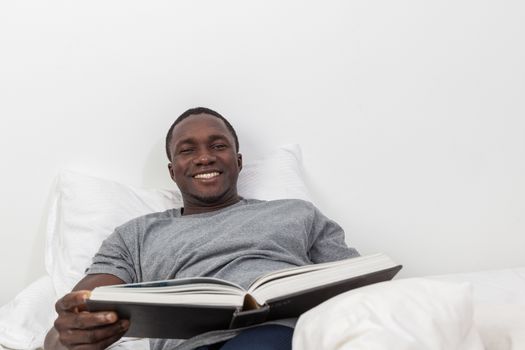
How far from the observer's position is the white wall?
1409mm

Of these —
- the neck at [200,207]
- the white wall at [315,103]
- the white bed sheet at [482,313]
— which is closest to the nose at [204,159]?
the neck at [200,207]

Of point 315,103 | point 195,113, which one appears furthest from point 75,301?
point 315,103

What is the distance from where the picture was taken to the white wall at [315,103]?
1409 millimetres

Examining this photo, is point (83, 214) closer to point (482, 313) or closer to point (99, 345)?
point (99, 345)

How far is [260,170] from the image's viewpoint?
1479 millimetres

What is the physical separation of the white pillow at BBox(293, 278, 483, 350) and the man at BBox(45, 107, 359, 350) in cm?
19

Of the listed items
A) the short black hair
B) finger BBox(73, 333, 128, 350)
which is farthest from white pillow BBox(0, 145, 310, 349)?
finger BBox(73, 333, 128, 350)

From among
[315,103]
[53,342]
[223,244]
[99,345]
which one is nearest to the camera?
[99,345]

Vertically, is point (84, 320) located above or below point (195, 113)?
below

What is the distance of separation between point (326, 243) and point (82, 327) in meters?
0.62

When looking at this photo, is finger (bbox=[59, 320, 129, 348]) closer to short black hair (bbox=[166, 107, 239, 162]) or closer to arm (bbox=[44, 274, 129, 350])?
arm (bbox=[44, 274, 129, 350])

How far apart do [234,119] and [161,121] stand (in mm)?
211

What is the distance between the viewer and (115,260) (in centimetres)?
111

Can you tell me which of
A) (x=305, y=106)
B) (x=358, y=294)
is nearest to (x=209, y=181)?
(x=305, y=106)
